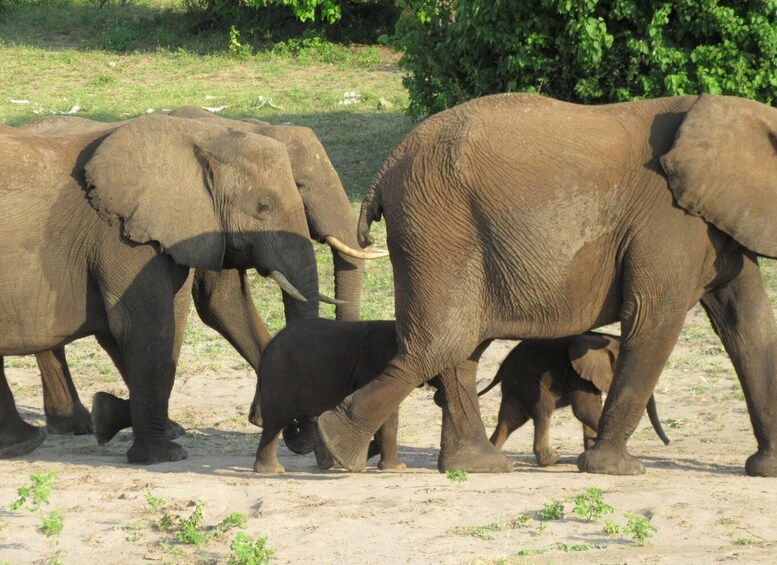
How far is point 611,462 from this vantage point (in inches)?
273

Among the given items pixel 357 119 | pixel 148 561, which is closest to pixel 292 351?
pixel 148 561

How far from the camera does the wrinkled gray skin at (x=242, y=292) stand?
29.1 ft

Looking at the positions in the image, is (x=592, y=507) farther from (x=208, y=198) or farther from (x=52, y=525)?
(x=208, y=198)

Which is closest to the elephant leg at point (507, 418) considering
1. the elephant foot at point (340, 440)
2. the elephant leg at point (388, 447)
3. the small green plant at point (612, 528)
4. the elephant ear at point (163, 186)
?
the elephant leg at point (388, 447)

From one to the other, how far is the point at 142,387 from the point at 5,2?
20535mm

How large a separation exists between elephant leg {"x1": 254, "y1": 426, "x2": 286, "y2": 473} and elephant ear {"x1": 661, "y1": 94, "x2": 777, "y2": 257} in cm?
239

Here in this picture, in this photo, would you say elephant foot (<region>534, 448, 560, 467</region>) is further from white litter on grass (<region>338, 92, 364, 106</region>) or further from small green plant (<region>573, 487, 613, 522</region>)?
white litter on grass (<region>338, 92, 364, 106</region>)

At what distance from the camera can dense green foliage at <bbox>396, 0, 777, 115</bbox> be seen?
13352 mm

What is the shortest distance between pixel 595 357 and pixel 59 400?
3542 millimetres

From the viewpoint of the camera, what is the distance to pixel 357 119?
19.1m

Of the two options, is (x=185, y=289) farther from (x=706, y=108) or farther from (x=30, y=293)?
(x=706, y=108)

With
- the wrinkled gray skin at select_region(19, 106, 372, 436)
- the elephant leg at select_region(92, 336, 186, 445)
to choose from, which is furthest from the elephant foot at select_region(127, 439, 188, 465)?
the wrinkled gray skin at select_region(19, 106, 372, 436)

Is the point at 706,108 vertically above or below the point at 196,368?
above

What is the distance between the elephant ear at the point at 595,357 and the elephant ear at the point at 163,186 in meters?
2.02
